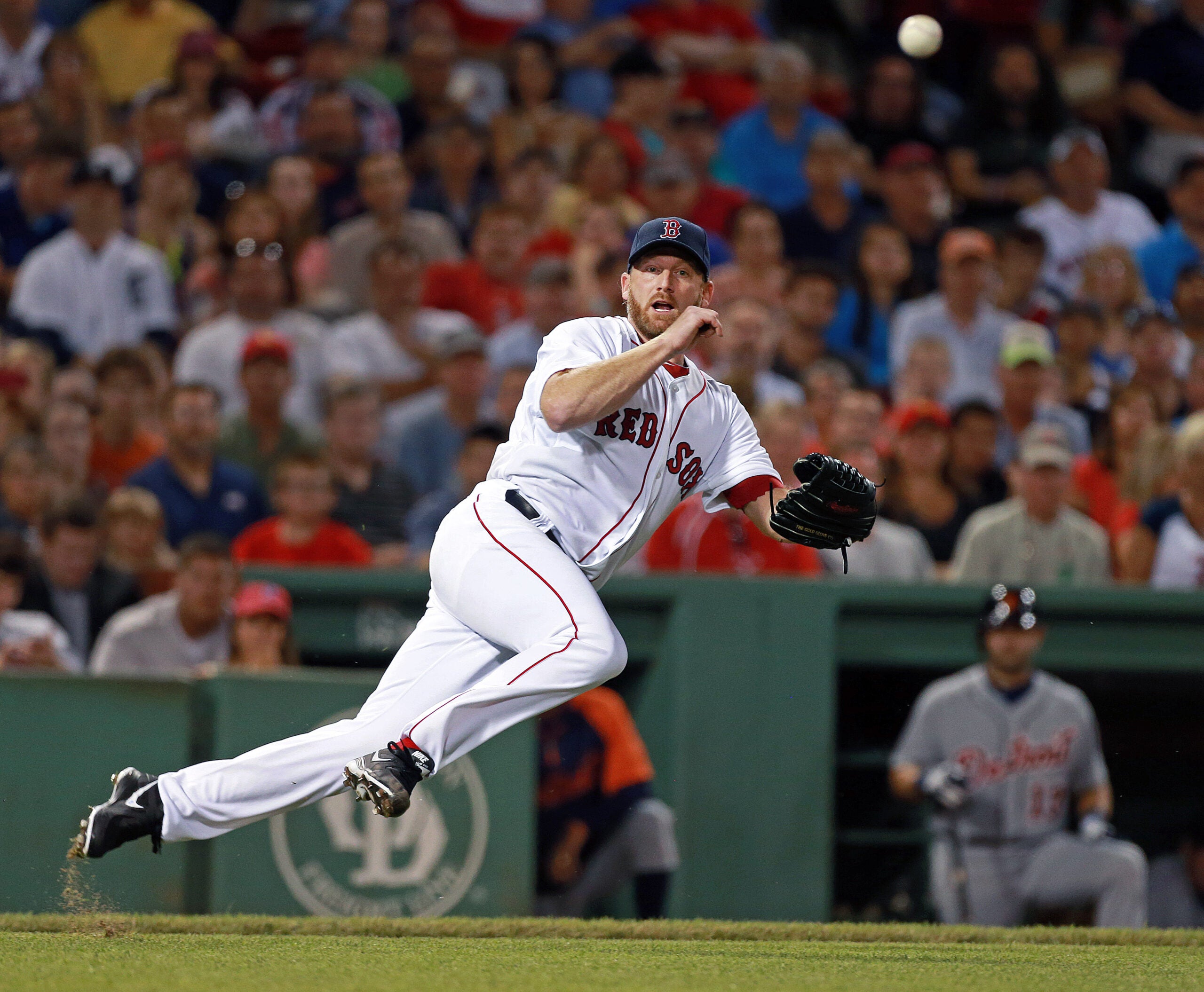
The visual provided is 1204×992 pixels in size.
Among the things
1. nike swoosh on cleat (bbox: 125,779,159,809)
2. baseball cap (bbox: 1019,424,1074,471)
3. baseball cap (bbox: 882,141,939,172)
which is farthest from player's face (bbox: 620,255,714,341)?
baseball cap (bbox: 882,141,939,172)

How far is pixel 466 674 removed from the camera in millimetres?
4723

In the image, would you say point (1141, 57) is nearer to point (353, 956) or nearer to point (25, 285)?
point (25, 285)

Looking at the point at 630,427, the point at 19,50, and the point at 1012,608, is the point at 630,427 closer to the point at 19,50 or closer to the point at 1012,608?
the point at 1012,608

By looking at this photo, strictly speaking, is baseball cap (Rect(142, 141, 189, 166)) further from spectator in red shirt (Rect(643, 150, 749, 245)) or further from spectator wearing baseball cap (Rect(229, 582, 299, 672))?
spectator wearing baseball cap (Rect(229, 582, 299, 672))

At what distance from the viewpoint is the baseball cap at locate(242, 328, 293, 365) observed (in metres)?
8.41

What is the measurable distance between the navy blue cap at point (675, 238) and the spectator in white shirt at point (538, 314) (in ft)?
13.2

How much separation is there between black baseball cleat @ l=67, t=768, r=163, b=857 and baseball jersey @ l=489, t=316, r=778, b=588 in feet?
4.27

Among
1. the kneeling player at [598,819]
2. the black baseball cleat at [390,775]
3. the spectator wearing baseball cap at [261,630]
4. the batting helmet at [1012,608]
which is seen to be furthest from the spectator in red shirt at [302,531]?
the black baseball cleat at [390,775]

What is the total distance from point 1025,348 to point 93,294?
502cm

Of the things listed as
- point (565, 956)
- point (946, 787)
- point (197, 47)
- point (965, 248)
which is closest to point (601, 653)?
point (565, 956)

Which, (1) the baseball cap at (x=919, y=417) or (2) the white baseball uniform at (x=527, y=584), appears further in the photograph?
(1) the baseball cap at (x=919, y=417)

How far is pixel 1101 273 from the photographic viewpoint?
10.6 meters

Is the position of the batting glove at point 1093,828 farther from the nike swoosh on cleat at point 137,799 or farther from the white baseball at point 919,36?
the nike swoosh on cleat at point 137,799

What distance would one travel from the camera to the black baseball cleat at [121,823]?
4570 mm
